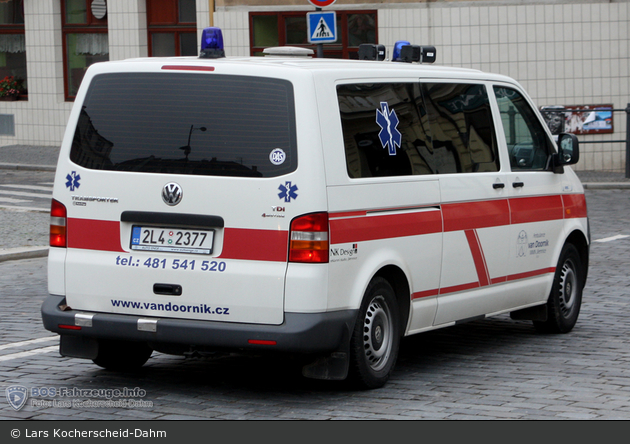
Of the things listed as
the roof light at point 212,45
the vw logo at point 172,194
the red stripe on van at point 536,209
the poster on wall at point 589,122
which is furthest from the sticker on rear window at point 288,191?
the poster on wall at point 589,122

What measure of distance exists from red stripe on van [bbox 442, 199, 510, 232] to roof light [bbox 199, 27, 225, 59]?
167 centimetres

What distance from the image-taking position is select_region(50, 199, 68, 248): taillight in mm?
6355

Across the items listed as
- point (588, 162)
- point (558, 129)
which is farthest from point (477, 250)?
point (588, 162)

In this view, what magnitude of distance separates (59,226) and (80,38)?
21.5 m

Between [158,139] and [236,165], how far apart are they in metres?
0.50

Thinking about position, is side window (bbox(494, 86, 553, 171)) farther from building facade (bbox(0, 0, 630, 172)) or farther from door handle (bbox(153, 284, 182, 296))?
building facade (bbox(0, 0, 630, 172))

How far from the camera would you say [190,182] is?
602cm

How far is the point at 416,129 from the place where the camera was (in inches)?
266

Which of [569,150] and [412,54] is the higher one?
[412,54]

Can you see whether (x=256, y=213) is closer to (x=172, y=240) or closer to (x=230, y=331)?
(x=172, y=240)

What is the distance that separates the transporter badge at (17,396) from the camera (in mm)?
5961

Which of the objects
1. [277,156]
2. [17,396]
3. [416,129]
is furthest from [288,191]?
[17,396]

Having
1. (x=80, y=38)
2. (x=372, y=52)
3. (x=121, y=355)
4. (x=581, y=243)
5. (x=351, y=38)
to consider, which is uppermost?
(x=80, y=38)

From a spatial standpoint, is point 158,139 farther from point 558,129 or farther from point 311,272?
point 558,129
